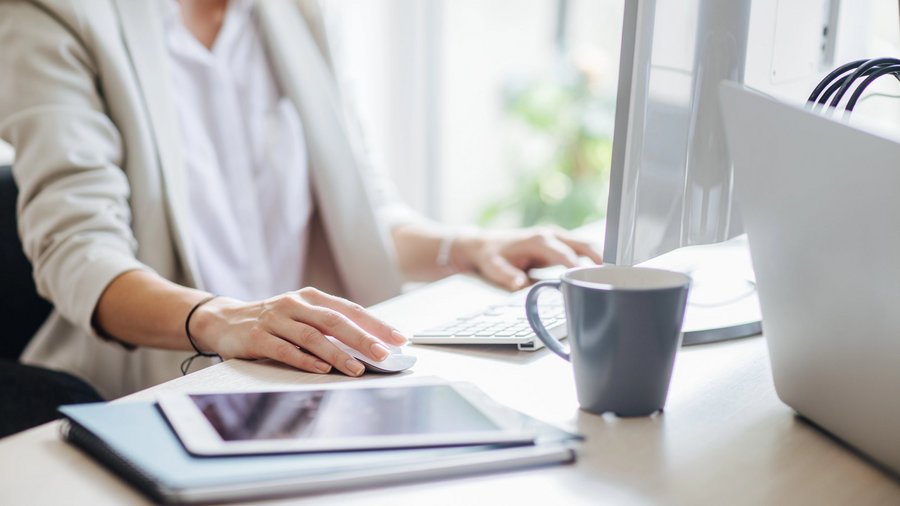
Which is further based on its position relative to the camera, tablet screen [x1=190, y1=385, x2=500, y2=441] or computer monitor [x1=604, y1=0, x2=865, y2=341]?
computer monitor [x1=604, y1=0, x2=865, y2=341]

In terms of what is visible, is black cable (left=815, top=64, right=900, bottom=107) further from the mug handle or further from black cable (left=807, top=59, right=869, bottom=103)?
the mug handle

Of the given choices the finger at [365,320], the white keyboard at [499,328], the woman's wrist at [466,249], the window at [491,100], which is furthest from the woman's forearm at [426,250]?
the window at [491,100]

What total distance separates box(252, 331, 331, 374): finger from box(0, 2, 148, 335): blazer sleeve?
268 mm

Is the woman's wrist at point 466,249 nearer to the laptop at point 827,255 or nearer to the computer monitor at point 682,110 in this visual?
the computer monitor at point 682,110

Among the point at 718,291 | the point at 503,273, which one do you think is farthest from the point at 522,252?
the point at 718,291

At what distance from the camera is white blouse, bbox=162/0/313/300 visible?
1316mm

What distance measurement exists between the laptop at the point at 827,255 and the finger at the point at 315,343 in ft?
1.01

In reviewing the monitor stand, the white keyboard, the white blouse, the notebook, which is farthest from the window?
the notebook

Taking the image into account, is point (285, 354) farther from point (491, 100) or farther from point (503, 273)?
point (491, 100)

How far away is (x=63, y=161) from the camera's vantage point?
103 centimetres

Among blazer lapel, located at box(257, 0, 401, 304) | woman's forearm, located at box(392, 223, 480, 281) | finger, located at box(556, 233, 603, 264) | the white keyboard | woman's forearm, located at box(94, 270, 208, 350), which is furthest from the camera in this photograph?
blazer lapel, located at box(257, 0, 401, 304)

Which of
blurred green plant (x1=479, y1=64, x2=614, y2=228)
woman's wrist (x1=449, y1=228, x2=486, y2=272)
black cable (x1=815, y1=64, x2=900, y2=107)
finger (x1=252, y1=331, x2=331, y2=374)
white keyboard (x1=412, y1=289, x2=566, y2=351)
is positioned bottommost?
blurred green plant (x1=479, y1=64, x2=614, y2=228)

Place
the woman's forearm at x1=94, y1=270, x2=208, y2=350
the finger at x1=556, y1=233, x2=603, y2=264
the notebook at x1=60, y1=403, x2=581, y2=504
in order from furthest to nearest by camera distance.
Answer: the finger at x1=556, y1=233, x2=603, y2=264 < the woman's forearm at x1=94, y1=270, x2=208, y2=350 < the notebook at x1=60, y1=403, x2=581, y2=504

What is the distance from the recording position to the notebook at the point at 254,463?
0.50 m
